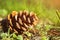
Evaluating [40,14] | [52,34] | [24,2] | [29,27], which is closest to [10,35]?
[29,27]

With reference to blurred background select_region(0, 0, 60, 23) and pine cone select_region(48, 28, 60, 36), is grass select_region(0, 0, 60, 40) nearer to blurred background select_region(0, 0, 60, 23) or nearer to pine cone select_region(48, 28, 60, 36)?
blurred background select_region(0, 0, 60, 23)

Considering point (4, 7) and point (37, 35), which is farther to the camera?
point (4, 7)

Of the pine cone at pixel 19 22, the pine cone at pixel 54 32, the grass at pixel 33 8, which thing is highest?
the grass at pixel 33 8

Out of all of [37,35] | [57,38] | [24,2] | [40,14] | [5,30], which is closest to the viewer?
[57,38]

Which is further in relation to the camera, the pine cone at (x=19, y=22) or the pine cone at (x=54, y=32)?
the pine cone at (x=19, y=22)

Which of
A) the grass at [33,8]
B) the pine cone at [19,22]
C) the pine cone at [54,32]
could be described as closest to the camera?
the pine cone at [54,32]

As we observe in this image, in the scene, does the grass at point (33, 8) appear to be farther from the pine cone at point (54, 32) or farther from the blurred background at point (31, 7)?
the pine cone at point (54, 32)

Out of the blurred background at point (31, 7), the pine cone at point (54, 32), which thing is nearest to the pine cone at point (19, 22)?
the pine cone at point (54, 32)

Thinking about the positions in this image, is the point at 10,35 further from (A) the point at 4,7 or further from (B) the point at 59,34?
(A) the point at 4,7
